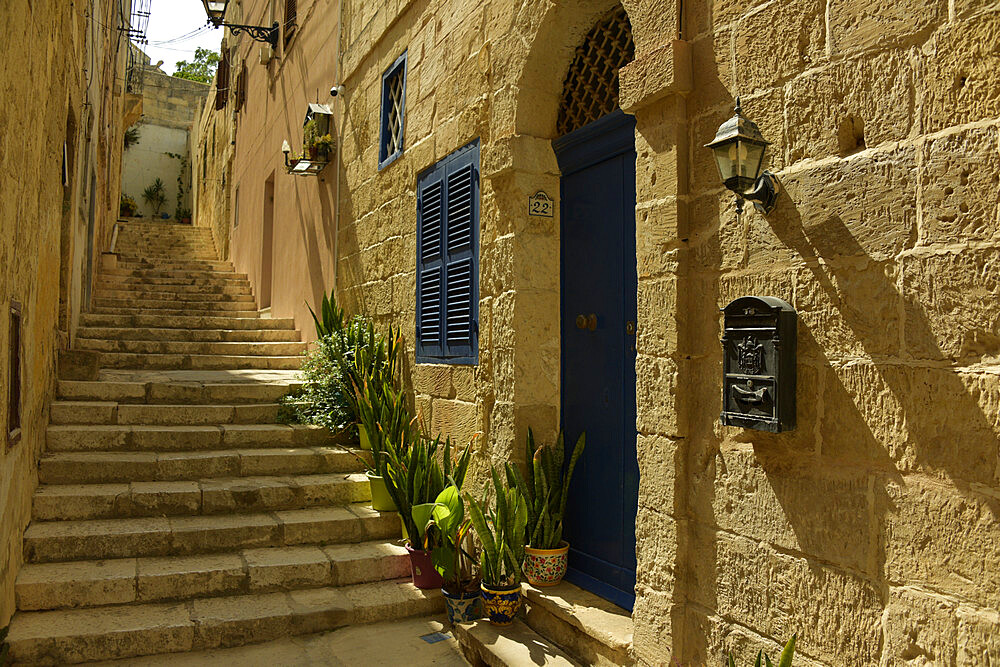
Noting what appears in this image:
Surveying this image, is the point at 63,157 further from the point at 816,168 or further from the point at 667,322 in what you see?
the point at 816,168

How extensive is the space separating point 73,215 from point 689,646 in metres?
5.72

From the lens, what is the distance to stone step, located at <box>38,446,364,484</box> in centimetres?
457

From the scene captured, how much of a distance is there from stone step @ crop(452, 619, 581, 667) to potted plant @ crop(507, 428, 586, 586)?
0.87ft

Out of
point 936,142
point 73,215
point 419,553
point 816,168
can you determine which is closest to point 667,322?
point 816,168

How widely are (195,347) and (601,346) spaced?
5.09 m

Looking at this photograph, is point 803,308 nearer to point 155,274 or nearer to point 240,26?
point 240,26

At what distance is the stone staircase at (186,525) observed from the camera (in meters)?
3.59

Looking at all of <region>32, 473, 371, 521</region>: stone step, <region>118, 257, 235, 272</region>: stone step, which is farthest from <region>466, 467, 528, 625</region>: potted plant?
<region>118, 257, 235, 272</region>: stone step

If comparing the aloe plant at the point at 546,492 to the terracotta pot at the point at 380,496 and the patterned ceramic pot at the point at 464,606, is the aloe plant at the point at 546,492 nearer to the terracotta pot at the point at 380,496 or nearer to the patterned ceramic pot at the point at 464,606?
the patterned ceramic pot at the point at 464,606

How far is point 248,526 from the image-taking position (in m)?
4.36

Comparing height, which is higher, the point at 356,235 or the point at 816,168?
the point at 356,235

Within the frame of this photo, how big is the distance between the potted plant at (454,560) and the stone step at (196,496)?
1264mm

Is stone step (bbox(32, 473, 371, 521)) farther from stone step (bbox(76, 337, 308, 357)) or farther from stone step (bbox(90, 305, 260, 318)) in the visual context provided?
stone step (bbox(90, 305, 260, 318))

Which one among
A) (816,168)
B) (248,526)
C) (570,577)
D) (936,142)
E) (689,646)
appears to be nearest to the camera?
(936,142)
